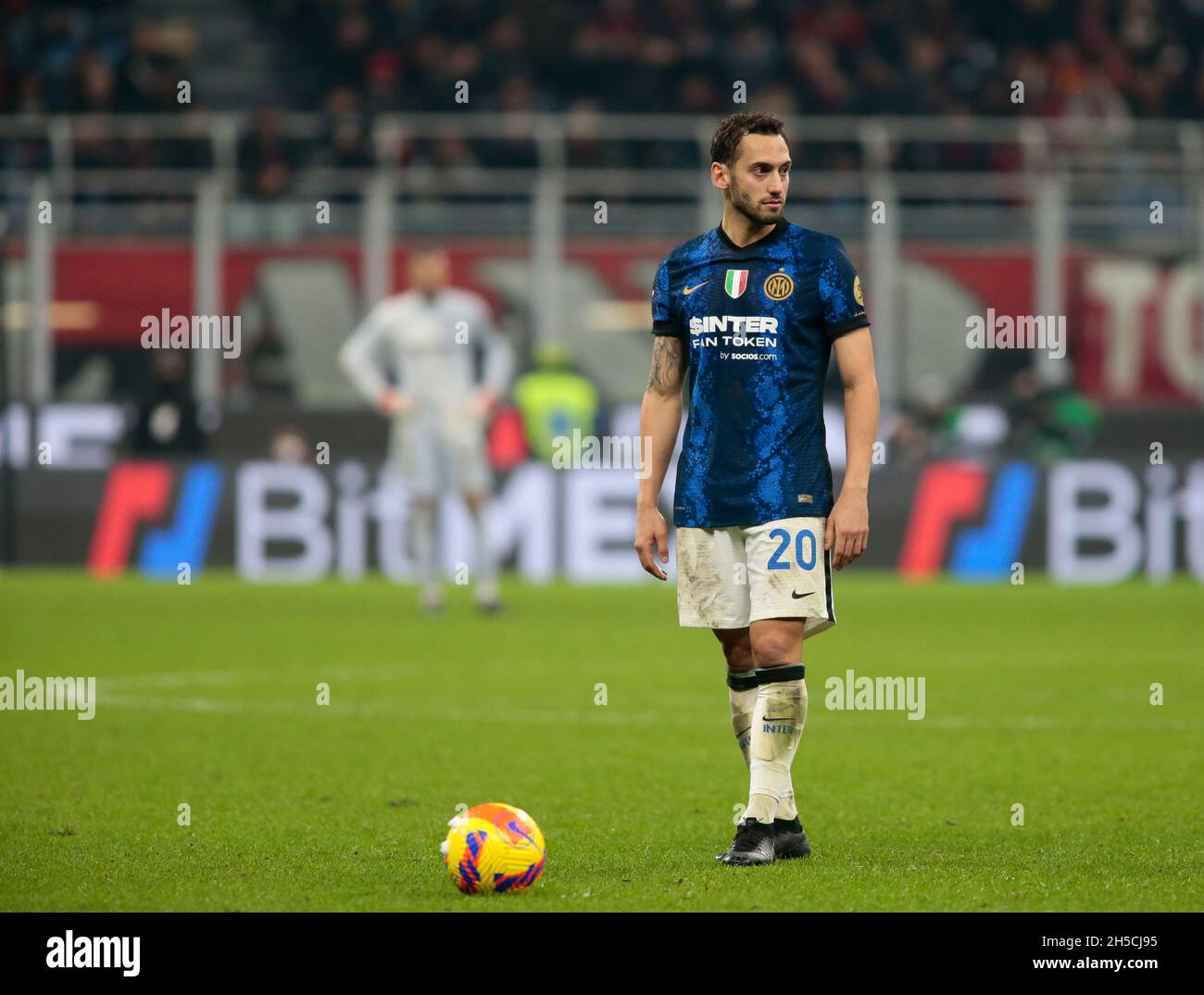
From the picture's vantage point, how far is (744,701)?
5941mm

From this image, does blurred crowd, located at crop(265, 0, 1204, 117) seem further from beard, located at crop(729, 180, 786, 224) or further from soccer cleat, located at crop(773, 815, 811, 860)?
soccer cleat, located at crop(773, 815, 811, 860)


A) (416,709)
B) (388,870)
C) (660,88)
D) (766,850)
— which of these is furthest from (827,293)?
(660,88)

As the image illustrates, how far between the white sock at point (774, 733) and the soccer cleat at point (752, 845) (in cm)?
3

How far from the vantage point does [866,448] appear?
18.2 ft

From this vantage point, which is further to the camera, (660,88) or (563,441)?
(660,88)

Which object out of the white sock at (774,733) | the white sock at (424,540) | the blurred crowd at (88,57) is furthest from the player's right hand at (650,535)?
the blurred crowd at (88,57)

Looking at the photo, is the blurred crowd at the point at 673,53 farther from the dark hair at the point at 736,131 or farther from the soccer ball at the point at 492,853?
the soccer ball at the point at 492,853

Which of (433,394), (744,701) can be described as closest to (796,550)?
(744,701)

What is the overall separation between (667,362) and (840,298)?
555mm

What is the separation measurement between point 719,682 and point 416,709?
5.87 feet

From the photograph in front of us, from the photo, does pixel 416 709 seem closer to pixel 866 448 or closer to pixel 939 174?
pixel 866 448

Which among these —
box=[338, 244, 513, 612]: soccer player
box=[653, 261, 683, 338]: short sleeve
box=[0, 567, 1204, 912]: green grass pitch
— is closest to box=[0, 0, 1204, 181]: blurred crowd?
box=[338, 244, 513, 612]: soccer player

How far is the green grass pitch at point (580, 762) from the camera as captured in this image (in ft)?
17.2

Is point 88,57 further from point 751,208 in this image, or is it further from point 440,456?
point 751,208
